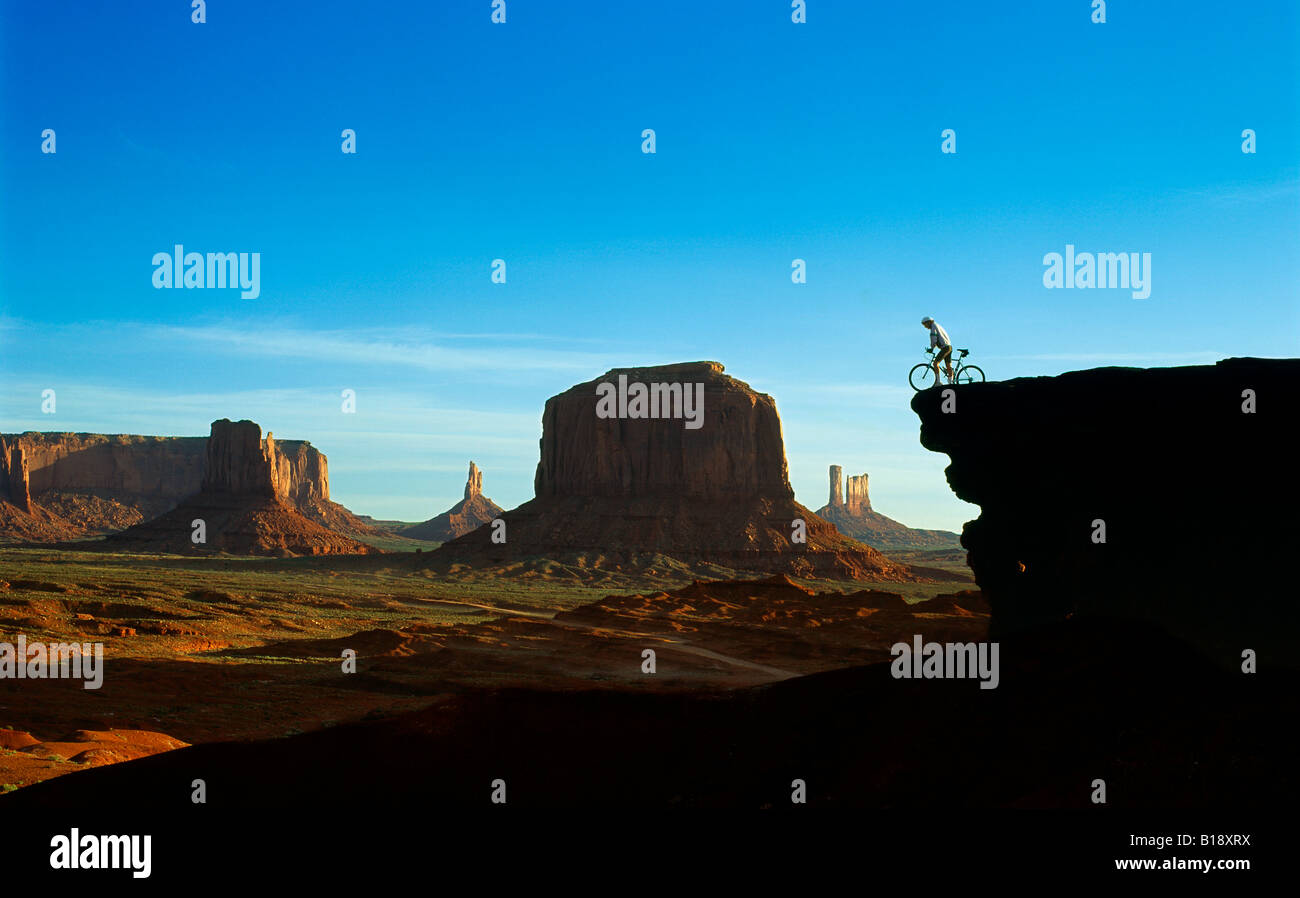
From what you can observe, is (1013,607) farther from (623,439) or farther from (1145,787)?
(623,439)

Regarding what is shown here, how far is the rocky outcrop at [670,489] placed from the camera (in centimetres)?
9438

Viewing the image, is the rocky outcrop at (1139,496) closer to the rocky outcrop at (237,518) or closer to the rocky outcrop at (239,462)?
the rocky outcrop at (237,518)

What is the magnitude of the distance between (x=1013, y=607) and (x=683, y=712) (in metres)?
6.69

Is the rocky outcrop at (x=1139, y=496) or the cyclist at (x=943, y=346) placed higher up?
the cyclist at (x=943, y=346)

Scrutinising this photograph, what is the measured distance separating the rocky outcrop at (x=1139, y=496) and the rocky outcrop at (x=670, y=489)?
72.5 meters

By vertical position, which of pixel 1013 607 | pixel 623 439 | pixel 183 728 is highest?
pixel 623 439

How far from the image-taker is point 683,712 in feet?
54.0

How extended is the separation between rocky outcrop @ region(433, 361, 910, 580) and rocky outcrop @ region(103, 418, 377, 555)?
1180 inches

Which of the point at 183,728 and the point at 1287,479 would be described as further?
the point at 183,728

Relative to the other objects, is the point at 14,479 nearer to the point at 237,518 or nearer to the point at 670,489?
the point at 237,518

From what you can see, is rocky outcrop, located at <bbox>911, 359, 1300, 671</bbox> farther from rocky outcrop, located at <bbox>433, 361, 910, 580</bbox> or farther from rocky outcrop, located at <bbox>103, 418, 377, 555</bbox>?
rocky outcrop, located at <bbox>103, 418, 377, 555</bbox>

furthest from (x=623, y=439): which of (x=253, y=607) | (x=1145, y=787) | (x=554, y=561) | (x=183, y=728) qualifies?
(x=1145, y=787)

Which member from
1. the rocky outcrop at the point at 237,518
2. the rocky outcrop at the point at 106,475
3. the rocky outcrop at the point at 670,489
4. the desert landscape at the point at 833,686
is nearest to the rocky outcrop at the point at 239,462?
the rocky outcrop at the point at 237,518
